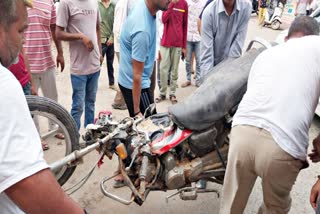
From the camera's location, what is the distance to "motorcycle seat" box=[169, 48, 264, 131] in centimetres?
219

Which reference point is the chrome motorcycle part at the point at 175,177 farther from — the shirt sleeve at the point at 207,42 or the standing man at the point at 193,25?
the standing man at the point at 193,25

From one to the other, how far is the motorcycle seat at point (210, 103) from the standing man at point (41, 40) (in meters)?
1.48

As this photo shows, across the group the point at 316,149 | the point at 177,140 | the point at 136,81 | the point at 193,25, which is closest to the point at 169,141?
the point at 177,140

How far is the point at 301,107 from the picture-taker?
6.24 ft

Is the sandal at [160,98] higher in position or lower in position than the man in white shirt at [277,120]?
lower

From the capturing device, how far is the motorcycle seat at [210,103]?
2191 millimetres

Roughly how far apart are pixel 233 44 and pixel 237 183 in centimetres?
168

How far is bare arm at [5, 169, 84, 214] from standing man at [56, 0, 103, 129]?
260 cm

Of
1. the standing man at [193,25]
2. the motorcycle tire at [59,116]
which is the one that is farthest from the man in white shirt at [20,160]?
the standing man at [193,25]

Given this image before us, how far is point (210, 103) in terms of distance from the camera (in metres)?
2.20

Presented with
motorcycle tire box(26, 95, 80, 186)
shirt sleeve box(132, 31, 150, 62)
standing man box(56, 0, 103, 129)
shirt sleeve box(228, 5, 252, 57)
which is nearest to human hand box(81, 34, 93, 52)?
standing man box(56, 0, 103, 129)

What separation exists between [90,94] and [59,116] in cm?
122

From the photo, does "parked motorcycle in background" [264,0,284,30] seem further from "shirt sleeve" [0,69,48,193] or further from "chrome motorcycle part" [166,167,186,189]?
"shirt sleeve" [0,69,48,193]

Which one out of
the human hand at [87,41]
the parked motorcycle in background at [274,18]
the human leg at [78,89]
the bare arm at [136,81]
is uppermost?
the human hand at [87,41]
